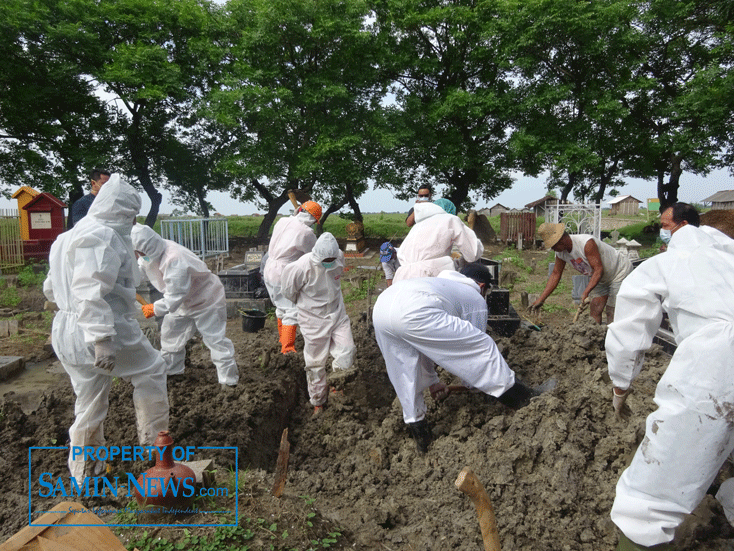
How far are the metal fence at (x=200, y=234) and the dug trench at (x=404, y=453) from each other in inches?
360

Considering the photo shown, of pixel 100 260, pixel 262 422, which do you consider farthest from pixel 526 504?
pixel 100 260

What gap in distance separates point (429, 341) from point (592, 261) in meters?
2.73

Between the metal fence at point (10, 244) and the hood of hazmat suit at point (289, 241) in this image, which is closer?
the hood of hazmat suit at point (289, 241)

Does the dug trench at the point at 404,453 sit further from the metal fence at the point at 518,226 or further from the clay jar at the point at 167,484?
the metal fence at the point at 518,226

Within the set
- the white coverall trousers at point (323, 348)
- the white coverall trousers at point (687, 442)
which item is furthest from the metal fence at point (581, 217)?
the white coverall trousers at point (687, 442)

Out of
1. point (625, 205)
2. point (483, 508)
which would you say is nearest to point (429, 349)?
point (483, 508)

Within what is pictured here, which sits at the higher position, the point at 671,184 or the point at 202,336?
the point at 671,184

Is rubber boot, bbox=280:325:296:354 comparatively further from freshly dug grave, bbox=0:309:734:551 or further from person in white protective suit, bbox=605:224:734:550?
person in white protective suit, bbox=605:224:734:550

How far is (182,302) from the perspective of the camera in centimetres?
512

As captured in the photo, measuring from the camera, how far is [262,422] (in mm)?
4453

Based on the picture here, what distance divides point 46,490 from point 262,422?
166cm

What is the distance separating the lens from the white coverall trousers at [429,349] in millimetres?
3609

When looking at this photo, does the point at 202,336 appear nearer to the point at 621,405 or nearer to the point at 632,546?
the point at 621,405

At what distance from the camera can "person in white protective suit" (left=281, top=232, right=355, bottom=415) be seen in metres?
4.93
